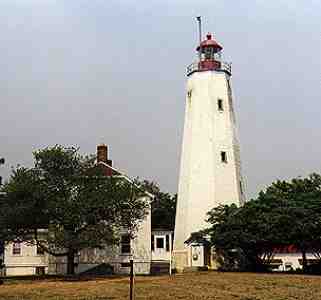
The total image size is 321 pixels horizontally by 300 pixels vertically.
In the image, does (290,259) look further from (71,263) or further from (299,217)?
(71,263)

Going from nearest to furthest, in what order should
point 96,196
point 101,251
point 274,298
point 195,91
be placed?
point 274,298, point 96,196, point 101,251, point 195,91

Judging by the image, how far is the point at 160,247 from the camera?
48.3 m

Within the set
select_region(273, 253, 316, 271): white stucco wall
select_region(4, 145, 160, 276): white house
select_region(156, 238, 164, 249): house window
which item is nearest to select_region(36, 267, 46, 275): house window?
select_region(4, 145, 160, 276): white house

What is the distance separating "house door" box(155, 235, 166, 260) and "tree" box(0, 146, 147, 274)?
897 cm

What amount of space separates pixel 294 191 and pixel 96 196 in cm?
1518

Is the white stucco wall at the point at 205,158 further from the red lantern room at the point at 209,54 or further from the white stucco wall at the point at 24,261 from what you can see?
the white stucco wall at the point at 24,261

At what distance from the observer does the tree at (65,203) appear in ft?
122

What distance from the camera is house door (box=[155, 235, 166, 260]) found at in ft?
157

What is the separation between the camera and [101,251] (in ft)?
145

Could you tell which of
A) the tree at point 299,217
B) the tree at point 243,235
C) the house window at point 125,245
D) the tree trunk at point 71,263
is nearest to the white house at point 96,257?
the house window at point 125,245

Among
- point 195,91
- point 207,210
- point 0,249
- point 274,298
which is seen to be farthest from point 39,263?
point 274,298

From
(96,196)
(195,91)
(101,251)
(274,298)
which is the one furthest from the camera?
(195,91)

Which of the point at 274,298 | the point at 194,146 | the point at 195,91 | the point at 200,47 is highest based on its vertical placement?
the point at 200,47

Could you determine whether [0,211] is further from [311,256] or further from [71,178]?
[311,256]
